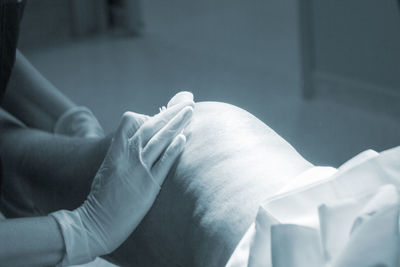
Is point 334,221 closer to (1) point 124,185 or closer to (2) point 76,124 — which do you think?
(1) point 124,185

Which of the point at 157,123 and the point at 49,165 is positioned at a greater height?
the point at 157,123

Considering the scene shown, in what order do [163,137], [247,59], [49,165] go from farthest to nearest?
[247,59], [49,165], [163,137]

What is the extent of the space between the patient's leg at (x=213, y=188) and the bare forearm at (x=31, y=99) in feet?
1.74

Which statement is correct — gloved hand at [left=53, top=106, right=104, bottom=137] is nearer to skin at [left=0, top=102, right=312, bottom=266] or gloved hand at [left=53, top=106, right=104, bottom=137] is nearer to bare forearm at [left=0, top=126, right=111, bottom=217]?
bare forearm at [left=0, top=126, right=111, bottom=217]

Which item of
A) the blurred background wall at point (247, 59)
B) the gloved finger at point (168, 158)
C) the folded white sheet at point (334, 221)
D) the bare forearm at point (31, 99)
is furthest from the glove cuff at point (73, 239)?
the blurred background wall at point (247, 59)

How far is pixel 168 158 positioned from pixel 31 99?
60 cm

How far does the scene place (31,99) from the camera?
1394 mm

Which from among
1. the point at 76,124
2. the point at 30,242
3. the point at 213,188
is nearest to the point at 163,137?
the point at 213,188

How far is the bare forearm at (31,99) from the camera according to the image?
1.39 meters

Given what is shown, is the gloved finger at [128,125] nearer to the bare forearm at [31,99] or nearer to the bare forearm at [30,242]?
the bare forearm at [30,242]

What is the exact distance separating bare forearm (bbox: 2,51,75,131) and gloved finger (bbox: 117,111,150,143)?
0.45 metres

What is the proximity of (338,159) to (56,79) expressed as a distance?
154cm

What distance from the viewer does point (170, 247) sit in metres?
0.89

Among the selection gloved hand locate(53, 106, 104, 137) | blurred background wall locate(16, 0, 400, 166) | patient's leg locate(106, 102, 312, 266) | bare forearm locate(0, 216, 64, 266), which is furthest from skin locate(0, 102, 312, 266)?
blurred background wall locate(16, 0, 400, 166)
